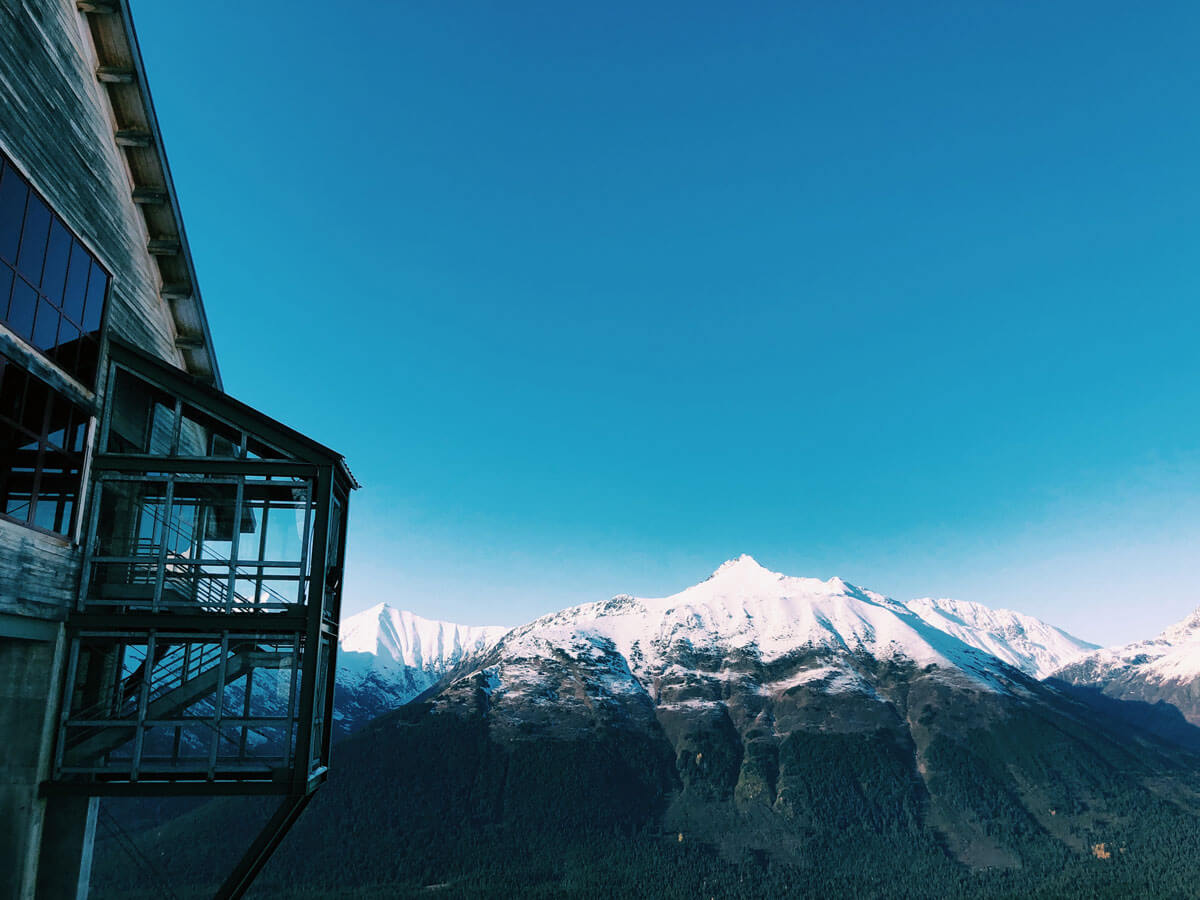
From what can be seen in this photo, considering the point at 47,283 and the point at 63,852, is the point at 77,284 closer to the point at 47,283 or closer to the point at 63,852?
the point at 47,283

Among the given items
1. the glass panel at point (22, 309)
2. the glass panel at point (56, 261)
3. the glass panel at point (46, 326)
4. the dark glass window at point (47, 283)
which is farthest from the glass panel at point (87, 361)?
the glass panel at point (22, 309)

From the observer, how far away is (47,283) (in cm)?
2344

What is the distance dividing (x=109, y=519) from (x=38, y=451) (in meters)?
3.92

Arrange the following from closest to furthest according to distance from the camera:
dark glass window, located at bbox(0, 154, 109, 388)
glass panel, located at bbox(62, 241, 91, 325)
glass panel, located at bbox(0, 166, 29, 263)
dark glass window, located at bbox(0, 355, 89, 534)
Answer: glass panel, located at bbox(0, 166, 29, 263) → dark glass window, located at bbox(0, 154, 109, 388) → dark glass window, located at bbox(0, 355, 89, 534) → glass panel, located at bbox(62, 241, 91, 325)

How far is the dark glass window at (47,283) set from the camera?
71.9 ft

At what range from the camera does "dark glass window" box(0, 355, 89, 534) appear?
22.0 meters

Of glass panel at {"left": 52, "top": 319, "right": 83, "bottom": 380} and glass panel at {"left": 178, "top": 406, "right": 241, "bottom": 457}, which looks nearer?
glass panel at {"left": 52, "top": 319, "right": 83, "bottom": 380}

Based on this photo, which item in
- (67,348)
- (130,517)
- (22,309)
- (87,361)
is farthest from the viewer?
(130,517)

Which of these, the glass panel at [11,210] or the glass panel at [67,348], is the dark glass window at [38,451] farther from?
the glass panel at [11,210]

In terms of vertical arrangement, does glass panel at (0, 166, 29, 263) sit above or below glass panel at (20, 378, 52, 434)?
above

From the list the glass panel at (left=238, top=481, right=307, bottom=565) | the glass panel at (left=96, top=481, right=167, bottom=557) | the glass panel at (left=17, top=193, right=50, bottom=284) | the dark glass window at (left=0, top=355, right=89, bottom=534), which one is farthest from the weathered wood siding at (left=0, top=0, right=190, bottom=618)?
the glass panel at (left=238, top=481, right=307, bottom=565)

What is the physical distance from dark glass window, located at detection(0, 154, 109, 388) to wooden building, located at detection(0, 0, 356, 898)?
6 centimetres

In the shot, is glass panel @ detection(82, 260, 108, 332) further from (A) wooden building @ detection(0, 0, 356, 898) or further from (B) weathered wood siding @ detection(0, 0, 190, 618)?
(B) weathered wood siding @ detection(0, 0, 190, 618)

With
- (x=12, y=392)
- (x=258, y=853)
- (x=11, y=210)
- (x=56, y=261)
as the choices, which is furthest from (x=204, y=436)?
(x=258, y=853)
